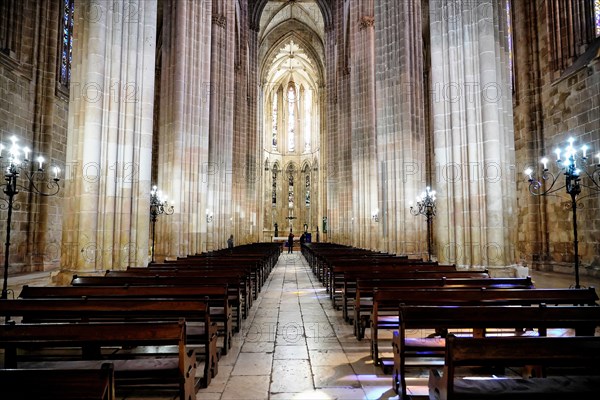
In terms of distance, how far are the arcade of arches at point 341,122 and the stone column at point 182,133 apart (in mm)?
75

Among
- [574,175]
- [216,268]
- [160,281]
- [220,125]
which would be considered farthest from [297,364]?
[220,125]

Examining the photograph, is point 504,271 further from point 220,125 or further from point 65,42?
point 65,42

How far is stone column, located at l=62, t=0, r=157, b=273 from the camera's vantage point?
9.73 m

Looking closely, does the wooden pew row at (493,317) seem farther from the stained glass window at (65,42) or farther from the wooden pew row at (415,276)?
the stained glass window at (65,42)

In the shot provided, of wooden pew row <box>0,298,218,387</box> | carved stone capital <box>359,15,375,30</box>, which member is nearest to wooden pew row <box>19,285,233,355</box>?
wooden pew row <box>0,298,218,387</box>

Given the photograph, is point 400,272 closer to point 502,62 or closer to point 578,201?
point 502,62

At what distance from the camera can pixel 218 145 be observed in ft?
75.9

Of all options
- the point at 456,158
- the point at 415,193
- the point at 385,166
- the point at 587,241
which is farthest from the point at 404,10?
the point at 587,241

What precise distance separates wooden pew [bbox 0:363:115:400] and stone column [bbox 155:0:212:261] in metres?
13.8

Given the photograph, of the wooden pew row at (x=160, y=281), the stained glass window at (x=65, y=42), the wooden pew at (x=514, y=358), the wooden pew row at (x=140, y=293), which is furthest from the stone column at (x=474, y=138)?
the stained glass window at (x=65, y=42)

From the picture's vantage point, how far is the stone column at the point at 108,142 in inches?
383

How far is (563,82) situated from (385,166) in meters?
7.49

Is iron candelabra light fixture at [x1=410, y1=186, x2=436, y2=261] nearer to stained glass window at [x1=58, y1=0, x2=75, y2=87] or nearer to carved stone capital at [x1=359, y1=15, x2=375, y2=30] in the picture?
carved stone capital at [x1=359, y1=15, x2=375, y2=30]

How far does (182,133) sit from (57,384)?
15294mm
